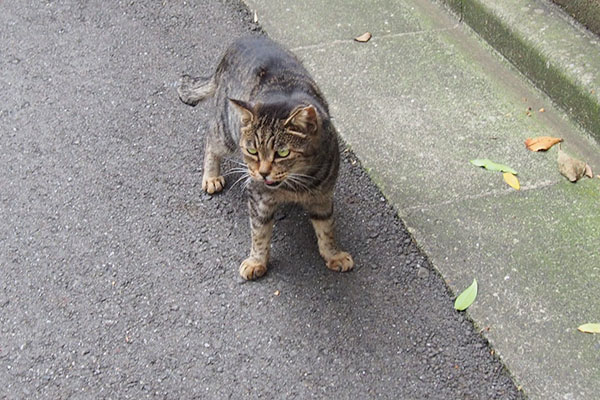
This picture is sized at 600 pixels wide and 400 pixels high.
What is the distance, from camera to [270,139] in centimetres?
280

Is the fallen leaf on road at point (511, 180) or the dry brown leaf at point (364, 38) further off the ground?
the dry brown leaf at point (364, 38)

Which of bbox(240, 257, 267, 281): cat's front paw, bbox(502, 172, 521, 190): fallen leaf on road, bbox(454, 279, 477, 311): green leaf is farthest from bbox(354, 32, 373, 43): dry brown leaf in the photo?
bbox(454, 279, 477, 311): green leaf

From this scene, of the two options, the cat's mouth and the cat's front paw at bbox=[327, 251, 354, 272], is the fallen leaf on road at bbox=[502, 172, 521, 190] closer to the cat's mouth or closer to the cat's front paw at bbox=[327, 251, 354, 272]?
the cat's front paw at bbox=[327, 251, 354, 272]

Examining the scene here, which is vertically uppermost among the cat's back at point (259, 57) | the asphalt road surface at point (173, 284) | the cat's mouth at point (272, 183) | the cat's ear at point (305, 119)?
the cat's ear at point (305, 119)

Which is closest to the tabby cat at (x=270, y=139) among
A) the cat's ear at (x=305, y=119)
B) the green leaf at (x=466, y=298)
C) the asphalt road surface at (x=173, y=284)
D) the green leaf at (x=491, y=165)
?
the cat's ear at (x=305, y=119)

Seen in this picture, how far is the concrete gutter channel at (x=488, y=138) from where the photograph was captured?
2.95m

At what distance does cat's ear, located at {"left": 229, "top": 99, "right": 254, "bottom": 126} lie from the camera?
9.16 ft

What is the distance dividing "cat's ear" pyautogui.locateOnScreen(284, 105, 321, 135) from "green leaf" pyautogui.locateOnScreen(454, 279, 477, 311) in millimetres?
993

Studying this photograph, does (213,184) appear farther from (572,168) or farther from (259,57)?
(572,168)

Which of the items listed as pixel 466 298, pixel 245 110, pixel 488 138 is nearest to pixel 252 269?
pixel 245 110

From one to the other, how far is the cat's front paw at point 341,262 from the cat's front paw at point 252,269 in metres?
Answer: 0.32

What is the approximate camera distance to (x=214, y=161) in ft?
12.0

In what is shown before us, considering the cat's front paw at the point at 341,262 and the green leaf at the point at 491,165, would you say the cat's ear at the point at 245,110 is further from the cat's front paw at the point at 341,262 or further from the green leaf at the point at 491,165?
the green leaf at the point at 491,165

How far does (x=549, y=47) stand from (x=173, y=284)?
8.63 ft
